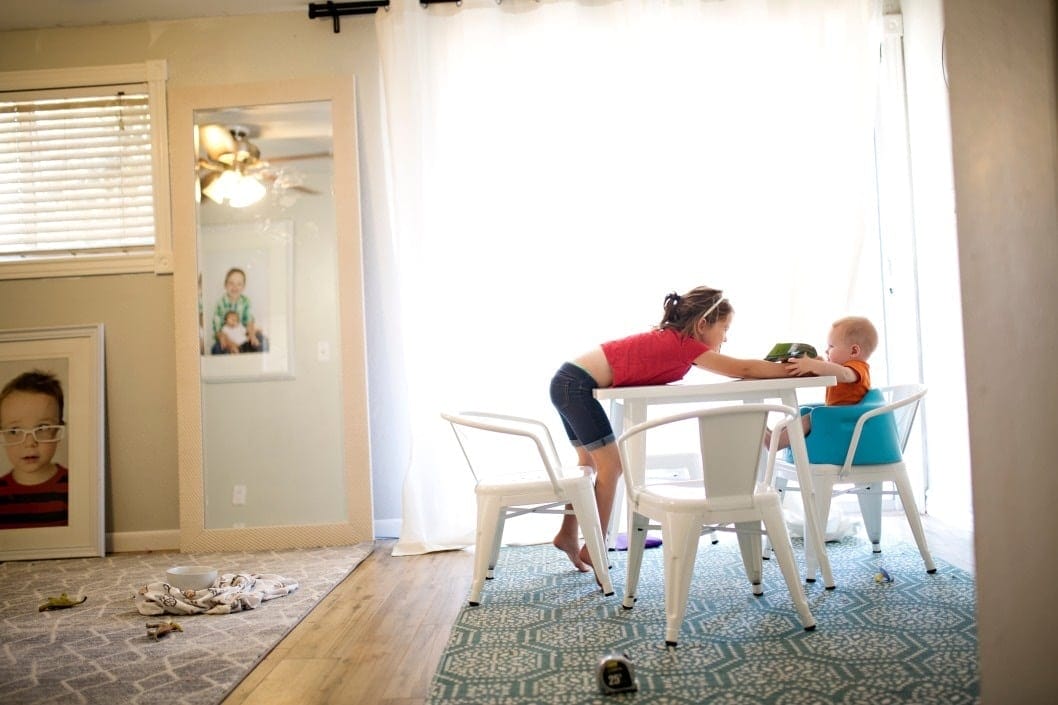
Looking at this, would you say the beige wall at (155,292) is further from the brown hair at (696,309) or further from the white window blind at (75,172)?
the brown hair at (696,309)

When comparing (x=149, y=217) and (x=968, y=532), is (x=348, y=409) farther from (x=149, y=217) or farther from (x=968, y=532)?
(x=968, y=532)

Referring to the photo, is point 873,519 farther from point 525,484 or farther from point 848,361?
point 525,484

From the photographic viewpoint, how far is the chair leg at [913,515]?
301 centimetres

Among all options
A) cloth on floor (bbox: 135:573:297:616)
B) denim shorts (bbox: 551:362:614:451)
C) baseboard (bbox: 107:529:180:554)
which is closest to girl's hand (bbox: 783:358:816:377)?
denim shorts (bbox: 551:362:614:451)

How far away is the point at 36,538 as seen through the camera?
4.26 meters

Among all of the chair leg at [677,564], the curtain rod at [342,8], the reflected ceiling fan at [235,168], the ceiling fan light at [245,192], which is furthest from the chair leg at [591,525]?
the curtain rod at [342,8]

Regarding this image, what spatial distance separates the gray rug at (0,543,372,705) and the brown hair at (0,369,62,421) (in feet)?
2.87

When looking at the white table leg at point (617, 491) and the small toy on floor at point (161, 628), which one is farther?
the white table leg at point (617, 491)

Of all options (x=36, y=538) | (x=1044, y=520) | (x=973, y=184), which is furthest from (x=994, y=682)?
(x=36, y=538)

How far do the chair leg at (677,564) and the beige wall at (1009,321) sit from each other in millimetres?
905

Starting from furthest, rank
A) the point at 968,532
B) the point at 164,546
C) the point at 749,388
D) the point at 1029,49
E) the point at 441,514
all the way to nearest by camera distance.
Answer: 1. the point at 164,546
2. the point at 441,514
3. the point at 968,532
4. the point at 749,388
5. the point at 1029,49

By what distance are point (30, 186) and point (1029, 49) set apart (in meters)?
4.63

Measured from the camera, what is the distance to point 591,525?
2.92m

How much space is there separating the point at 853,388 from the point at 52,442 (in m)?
3.71
